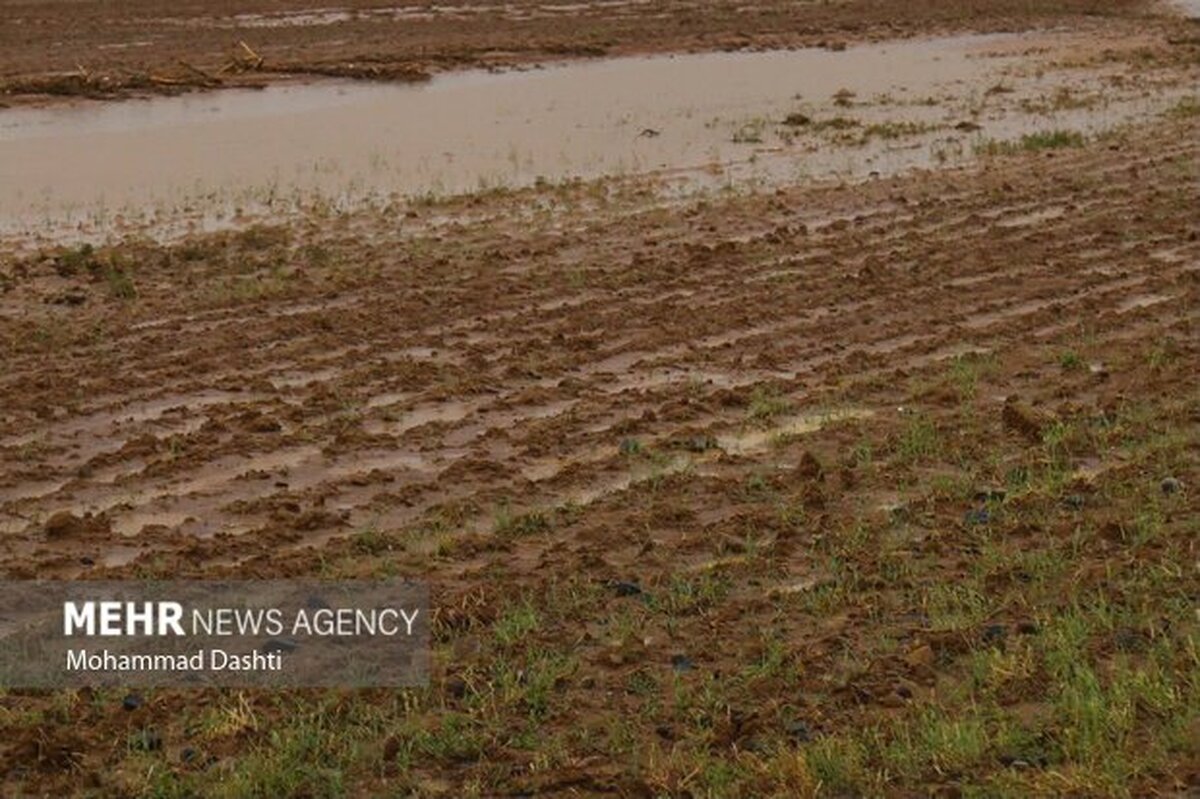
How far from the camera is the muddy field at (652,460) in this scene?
566 cm

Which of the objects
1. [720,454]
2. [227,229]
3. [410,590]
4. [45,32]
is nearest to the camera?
[410,590]

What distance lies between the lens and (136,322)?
11.4 metres

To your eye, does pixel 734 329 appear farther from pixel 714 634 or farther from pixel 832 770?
pixel 832 770

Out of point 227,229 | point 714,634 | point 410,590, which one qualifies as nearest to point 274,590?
point 410,590

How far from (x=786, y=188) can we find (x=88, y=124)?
9.27 metres

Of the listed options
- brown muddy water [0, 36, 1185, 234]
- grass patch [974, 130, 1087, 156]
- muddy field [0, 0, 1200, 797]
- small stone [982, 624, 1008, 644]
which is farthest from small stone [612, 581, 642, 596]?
grass patch [974, 130, 1087, 156]

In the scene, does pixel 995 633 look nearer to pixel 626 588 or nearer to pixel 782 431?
pixel 626 588

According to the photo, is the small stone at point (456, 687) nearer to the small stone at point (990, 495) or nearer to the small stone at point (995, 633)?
the small stone at point (995, 633)

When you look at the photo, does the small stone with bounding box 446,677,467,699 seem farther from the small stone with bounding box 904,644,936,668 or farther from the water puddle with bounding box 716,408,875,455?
the water puddle with bounding box 716,408,875,455

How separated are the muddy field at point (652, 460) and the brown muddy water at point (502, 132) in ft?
0.70

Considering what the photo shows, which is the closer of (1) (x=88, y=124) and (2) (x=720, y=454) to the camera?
(2) (x=720, y=454)

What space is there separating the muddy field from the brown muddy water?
0.70 feet

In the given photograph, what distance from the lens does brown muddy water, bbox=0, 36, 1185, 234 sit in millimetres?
→ 16750

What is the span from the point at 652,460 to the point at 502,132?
12.7 m
